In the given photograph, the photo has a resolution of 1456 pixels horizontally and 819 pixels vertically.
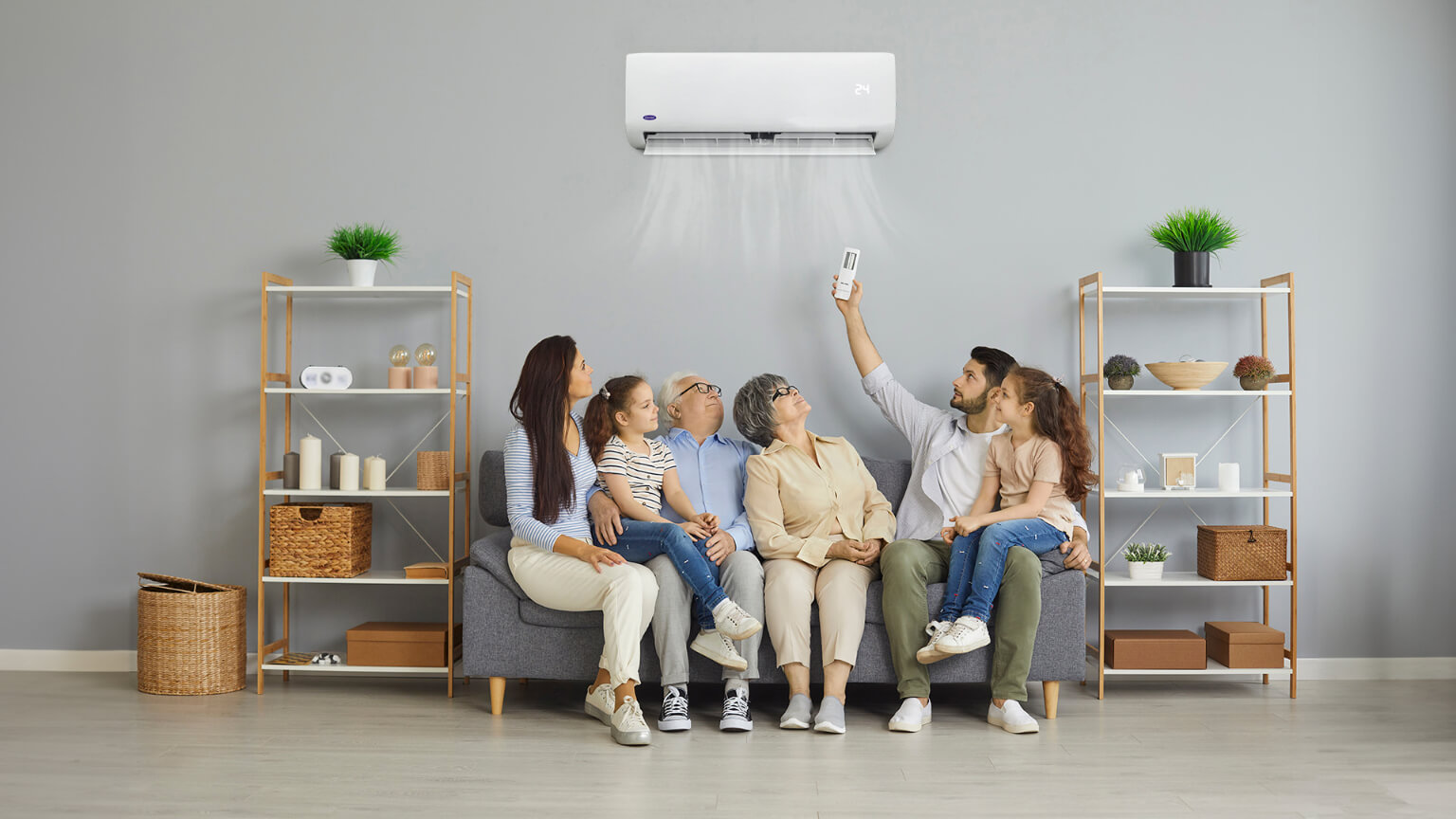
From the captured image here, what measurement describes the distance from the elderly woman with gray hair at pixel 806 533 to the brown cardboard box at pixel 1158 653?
84cm

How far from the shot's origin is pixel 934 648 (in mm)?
2887

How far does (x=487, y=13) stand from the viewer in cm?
375

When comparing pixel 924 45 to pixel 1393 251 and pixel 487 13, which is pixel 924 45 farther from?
pixel 1393 251

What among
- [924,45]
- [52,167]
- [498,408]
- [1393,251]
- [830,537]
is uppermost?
[924,45]

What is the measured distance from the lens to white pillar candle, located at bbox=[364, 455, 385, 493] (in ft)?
11.4

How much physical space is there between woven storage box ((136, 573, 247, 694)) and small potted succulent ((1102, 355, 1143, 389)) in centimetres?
297

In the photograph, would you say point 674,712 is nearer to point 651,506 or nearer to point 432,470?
point 651,506

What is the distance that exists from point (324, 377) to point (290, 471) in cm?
35

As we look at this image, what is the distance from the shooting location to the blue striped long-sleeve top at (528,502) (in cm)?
302

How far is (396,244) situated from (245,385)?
75 centimetres

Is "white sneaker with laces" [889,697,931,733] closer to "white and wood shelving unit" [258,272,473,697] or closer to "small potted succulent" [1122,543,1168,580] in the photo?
"small potted succulent" [1122,543,1168,580]

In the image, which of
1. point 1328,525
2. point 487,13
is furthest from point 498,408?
point 1328,525

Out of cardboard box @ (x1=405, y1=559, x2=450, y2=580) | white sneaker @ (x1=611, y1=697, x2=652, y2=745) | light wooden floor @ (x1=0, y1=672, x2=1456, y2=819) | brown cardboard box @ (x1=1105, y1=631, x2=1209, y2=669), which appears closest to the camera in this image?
light wooden floor @ (x1=0, y1=672, x2=1456, y2=819)

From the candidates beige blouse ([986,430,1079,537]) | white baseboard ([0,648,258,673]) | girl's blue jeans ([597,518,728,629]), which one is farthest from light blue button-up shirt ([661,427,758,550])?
white baseboard ([0,648,258,673])
